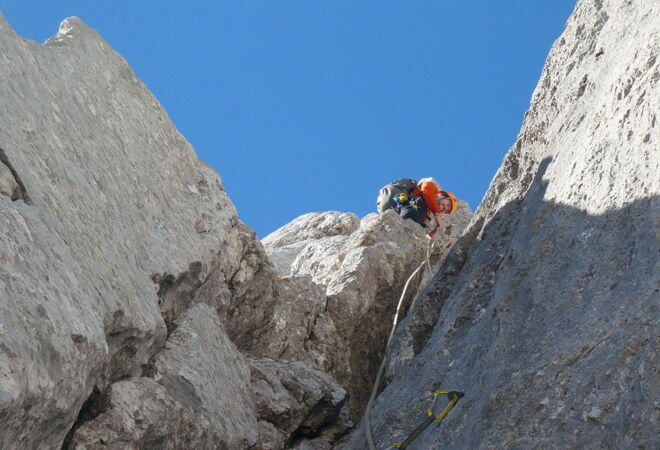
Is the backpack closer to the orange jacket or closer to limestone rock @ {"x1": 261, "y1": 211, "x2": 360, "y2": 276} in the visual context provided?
the orange jacket

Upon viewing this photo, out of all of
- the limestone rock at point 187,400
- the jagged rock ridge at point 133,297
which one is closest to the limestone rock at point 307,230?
the jagged rock ridge at point 133,297

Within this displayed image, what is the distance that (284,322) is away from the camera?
48.6 ft

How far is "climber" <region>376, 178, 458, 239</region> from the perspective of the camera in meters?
19.5

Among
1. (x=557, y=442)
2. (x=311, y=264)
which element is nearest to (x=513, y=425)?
(x=557, y=442)

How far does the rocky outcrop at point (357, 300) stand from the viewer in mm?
15211

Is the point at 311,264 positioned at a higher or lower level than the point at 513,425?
higher

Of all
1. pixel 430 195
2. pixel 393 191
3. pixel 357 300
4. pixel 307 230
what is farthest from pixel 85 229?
A: pixel 307 230

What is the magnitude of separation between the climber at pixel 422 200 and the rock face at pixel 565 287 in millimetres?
5151

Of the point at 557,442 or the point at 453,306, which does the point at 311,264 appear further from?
the point at 557,442

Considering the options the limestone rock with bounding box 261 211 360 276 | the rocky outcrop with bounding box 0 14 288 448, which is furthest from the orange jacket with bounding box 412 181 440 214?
the rocky outcrop with bounding box 0 14 288 448

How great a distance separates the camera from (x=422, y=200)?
778 inches

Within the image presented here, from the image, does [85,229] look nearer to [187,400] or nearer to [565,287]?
[187,400]

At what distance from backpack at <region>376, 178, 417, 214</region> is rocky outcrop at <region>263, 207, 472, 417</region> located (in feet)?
→ 4.63

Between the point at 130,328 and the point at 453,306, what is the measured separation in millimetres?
5089
